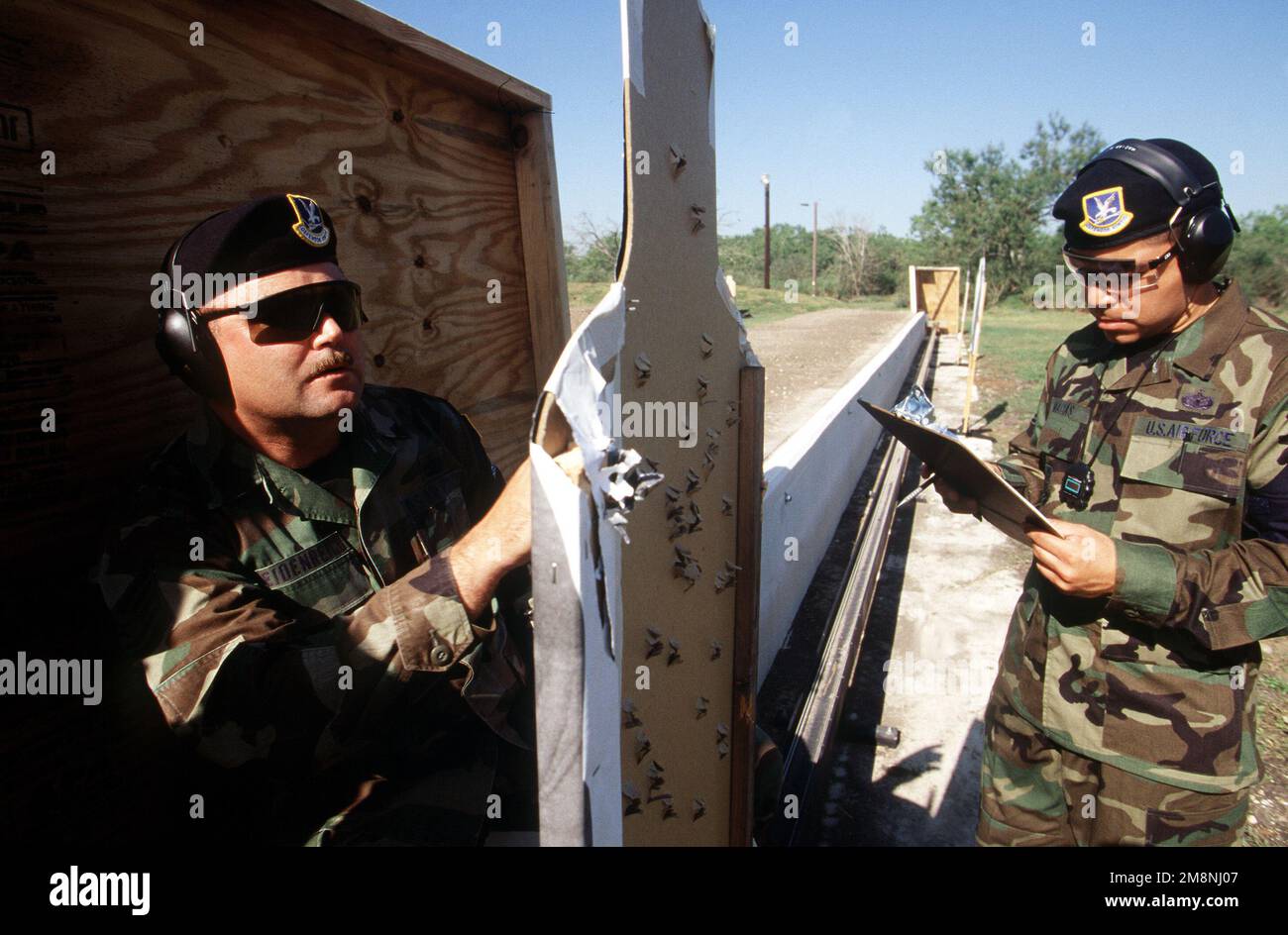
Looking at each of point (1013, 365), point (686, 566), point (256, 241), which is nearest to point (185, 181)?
point (256, 241)

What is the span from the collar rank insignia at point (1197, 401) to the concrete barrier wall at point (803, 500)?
120 centimetres

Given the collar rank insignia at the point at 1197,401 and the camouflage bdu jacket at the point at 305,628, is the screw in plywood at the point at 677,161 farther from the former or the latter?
the collar rank insignia at the point at 1197,401

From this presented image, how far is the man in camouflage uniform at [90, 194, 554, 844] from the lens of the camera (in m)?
1.21

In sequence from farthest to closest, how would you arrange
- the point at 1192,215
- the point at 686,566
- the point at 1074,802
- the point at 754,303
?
the point at 754,303 → the point at 1074,802 → the point at 1192,215 → the point at 686,566

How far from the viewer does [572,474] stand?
876 millimetres

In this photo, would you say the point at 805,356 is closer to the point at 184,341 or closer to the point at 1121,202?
the point at 1121,202

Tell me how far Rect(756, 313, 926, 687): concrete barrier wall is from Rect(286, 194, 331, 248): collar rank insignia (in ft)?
5.09

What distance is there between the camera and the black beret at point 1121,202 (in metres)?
1.75

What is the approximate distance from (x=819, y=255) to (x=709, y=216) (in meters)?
60.8

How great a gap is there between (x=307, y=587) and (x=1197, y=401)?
6.94 ft

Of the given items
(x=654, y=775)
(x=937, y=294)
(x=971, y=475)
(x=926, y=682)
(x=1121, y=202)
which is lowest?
(x=926, y=682)

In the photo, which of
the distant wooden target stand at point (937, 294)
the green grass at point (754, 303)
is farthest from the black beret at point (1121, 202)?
the distant wooden target stand at point (937, 294)

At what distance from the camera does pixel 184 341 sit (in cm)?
133

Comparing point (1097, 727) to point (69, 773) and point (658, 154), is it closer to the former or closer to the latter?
point (658, 154)
